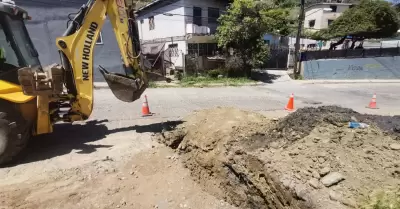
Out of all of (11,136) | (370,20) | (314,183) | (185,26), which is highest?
(370,20)

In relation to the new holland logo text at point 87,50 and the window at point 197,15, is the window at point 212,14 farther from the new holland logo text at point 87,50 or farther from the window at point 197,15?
the new holland logo text at point 87,50

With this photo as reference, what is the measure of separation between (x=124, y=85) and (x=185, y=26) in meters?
14.9

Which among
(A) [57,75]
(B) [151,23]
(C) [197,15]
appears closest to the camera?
(A) [57,75]

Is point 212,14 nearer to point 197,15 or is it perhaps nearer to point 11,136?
point 197,15

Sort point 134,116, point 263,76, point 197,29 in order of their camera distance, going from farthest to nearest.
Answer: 1. point 197,29
2. point 263,76
3. point 134,116

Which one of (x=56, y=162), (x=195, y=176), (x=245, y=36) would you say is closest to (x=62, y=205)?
(x=56, y=162)

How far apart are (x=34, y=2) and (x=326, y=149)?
15.5 m

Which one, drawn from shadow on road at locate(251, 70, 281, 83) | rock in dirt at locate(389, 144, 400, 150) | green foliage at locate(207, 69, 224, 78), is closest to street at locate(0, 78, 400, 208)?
rock in dirt at locate(389, 144, 400, 150)

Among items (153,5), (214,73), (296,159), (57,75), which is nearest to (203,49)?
(214,73)

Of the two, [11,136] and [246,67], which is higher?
[246,67]

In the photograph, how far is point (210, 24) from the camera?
20.9 metres

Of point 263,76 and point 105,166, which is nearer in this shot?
point 105,166

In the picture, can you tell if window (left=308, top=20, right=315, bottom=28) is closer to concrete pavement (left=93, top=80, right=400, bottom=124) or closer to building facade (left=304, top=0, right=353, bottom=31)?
building facade (left=304, top=0, right=353, bottom=31)

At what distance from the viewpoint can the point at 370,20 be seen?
62.0 feet
